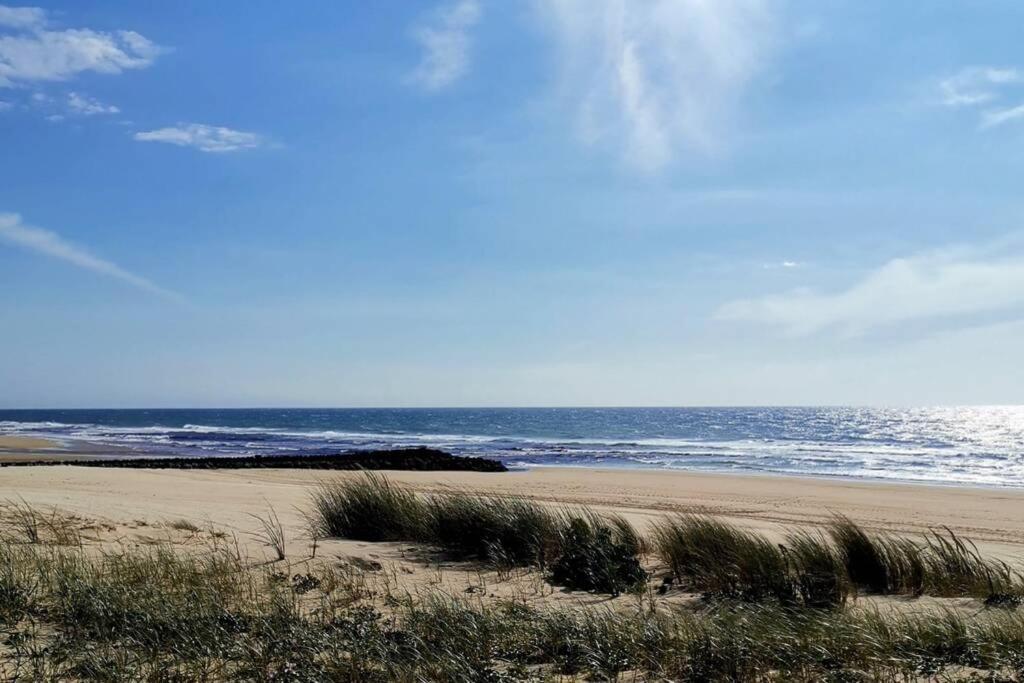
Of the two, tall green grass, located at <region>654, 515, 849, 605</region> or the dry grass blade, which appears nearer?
tall green grass, located at <region>654, 515, 849, 605</region>

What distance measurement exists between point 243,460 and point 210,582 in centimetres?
3071

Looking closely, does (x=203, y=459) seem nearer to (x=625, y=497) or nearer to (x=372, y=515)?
(x=625, y=497)

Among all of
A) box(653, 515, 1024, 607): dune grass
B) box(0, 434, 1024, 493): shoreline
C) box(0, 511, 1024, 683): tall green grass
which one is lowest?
box(0, 434, 1024, 493): shoreline

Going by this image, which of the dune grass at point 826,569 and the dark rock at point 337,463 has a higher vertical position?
the dune grass at point 826,569

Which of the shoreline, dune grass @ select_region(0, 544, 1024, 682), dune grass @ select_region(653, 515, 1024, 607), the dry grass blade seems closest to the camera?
dune grass @ select_region(0, 544, 1024, 682)

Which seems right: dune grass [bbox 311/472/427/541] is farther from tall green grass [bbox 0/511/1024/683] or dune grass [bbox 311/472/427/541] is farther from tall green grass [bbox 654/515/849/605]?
tall green grass [bbox 0/511/1024/683]

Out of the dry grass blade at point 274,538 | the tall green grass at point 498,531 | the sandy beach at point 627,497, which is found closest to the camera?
the tall green grass at point 498,531

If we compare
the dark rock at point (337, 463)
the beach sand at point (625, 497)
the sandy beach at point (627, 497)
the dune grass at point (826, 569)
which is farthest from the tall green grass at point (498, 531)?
the dark rock at point (337, 463)

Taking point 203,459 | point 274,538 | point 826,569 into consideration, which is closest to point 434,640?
point 274,538

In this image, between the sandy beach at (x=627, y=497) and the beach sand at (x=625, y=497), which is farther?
the sandy beach at (x=627, y=497)

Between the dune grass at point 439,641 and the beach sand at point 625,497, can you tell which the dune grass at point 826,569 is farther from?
the beach sand at point 625,497

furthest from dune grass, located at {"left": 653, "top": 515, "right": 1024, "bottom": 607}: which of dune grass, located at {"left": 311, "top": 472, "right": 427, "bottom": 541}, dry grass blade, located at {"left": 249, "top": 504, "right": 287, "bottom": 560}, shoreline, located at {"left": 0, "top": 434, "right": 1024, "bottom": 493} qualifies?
shoreline, located at {"left": 0, "top": 434, "right": 1024, "bottom": 493}

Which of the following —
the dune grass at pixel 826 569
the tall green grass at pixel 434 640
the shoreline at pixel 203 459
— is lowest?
the shoreline at pixel 203 459

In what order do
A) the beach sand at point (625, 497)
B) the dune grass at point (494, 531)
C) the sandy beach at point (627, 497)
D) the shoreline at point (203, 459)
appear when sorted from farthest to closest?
1. the shoreline at point (203, 459)
2. the sandy beach at point (627, 497)
3. the beach sand at point (625, 497)
4. the dune grass at point (494, 531)
